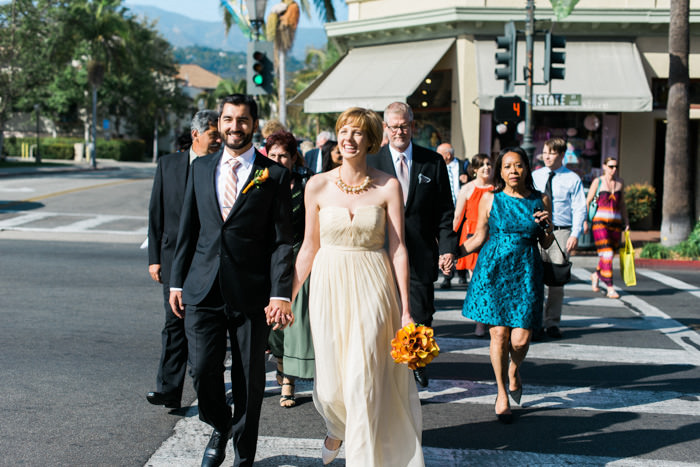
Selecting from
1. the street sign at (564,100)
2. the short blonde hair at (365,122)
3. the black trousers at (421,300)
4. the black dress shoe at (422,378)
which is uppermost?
the street sign at (564,100)

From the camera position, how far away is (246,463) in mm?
4211

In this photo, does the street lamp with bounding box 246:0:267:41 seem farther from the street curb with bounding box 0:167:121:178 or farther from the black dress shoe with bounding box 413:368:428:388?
the street curb with bounding box 0:167:121:178

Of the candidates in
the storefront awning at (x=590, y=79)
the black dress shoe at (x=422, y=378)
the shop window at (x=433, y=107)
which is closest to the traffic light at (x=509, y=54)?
the storefront awning at (x=590, y=79)

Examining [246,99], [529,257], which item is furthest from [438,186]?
[246,99]

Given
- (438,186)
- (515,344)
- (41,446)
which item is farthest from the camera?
(438,186)

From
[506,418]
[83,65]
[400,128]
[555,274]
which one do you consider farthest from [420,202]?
[83,65]

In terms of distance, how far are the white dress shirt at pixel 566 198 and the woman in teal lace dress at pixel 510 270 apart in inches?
117

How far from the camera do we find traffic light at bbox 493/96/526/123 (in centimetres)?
1446

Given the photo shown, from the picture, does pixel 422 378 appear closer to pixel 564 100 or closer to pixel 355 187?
pixel 355 187

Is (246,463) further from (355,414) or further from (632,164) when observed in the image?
(632,164)

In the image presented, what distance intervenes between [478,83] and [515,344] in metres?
14.1

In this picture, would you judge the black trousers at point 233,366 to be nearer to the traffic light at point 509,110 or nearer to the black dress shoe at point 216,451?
the black dress shoe at point 216,451

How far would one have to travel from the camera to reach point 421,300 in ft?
19.7

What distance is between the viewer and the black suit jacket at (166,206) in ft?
17.2
